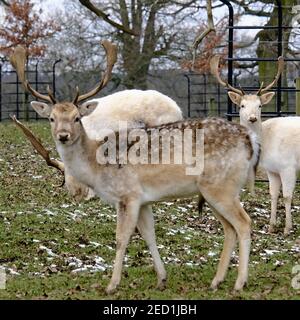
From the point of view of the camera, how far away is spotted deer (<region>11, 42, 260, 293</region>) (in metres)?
6.93

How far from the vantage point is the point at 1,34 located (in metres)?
Answer: 30.1

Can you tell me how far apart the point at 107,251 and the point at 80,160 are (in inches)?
63.5

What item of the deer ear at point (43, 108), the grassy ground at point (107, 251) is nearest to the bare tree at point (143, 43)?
the grassy ground at point (107, 251)

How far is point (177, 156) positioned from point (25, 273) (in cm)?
174

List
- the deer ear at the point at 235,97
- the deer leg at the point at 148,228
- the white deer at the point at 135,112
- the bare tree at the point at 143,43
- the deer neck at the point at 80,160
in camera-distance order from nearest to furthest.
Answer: the deer neck at the point at 80,160 → the deer leg at the point at 148,228 → the white deer at the point at 135,112 → the deer ear at the point at 235,97 → the bare tree at the point at 143,43

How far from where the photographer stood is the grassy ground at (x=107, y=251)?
697cm

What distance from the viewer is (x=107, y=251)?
8.52 m

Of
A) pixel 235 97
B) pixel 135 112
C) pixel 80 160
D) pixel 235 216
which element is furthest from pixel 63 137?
pixel 235 97

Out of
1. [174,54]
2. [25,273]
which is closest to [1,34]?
[174,54]

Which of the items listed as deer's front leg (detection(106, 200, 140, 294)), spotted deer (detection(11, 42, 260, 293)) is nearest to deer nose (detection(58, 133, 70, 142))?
spotted deer (detection(11, 42, 260, 293))

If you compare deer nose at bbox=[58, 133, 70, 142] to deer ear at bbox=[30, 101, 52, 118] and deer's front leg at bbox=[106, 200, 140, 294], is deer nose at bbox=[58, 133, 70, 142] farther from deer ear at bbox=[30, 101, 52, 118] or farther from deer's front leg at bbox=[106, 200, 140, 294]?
deer's front leg at bbox=[106, 200, 140, 294]

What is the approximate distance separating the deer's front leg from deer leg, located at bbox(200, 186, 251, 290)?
1.82ft

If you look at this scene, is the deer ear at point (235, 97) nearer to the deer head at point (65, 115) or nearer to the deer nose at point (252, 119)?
the deer nose at point (252, 119)
